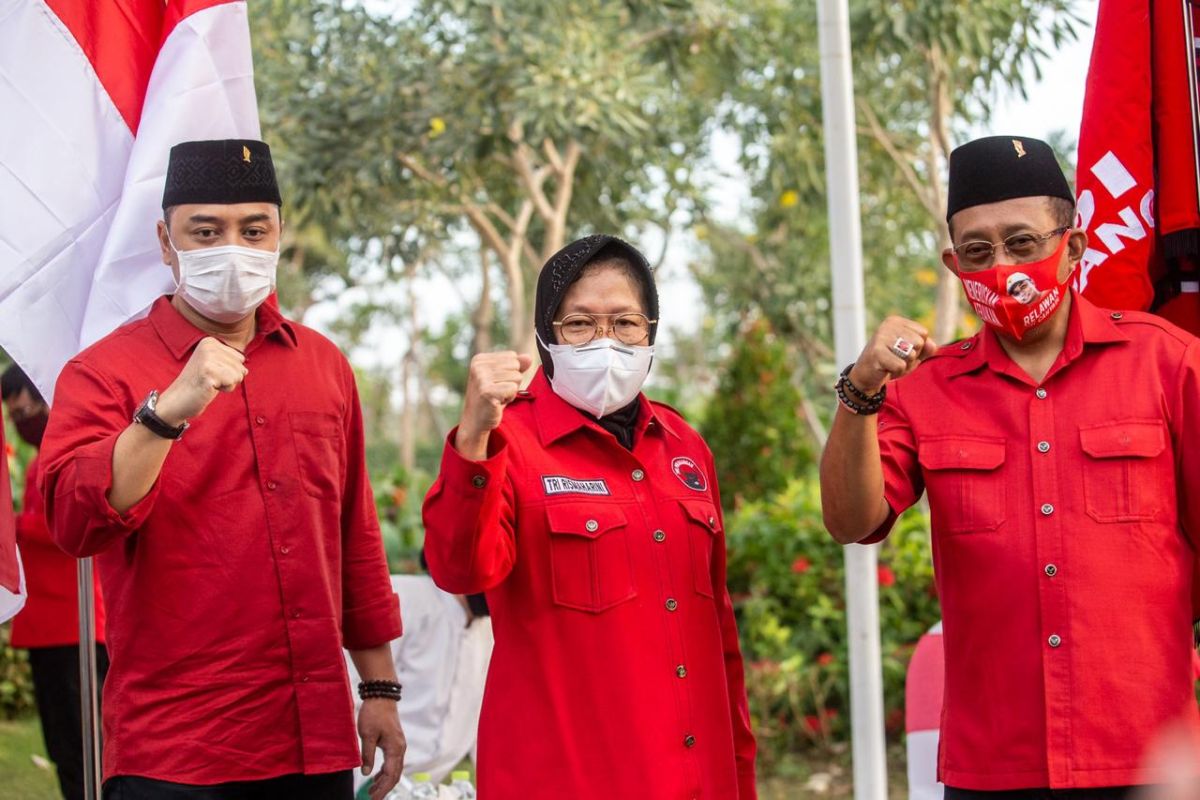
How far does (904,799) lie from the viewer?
7441 millimetres

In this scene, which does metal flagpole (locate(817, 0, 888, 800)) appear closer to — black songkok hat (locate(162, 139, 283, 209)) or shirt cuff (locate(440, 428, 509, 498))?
black songkok hat (locate(162, 139, 283, 209))

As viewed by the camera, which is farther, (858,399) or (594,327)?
(594,327)

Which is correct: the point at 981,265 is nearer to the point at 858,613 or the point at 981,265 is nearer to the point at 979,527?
the point at 979,527

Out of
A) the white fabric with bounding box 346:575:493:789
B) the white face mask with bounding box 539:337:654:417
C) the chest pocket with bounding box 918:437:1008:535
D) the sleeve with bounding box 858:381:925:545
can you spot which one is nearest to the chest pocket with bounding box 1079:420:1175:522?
the chest pocket with bounding box 918:437:1008:535

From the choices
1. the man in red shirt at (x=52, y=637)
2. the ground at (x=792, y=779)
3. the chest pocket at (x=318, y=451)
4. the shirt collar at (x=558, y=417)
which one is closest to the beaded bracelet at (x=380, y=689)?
the chest pocket at (x=318, y=451)

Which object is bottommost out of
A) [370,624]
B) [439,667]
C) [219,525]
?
[439,667]

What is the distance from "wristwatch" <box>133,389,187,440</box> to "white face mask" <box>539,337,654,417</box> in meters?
0.77

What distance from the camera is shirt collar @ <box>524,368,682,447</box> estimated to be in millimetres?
3162

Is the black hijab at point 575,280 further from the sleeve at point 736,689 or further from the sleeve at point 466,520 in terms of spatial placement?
the sleeve at point 466,520

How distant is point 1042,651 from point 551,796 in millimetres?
978

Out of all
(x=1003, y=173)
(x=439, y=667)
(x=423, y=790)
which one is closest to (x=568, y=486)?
(x=1003, y=173)

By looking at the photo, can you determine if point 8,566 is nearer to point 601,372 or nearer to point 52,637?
point 601,372

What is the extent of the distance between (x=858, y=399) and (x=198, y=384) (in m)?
1.22

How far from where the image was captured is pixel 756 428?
34.4 feet
